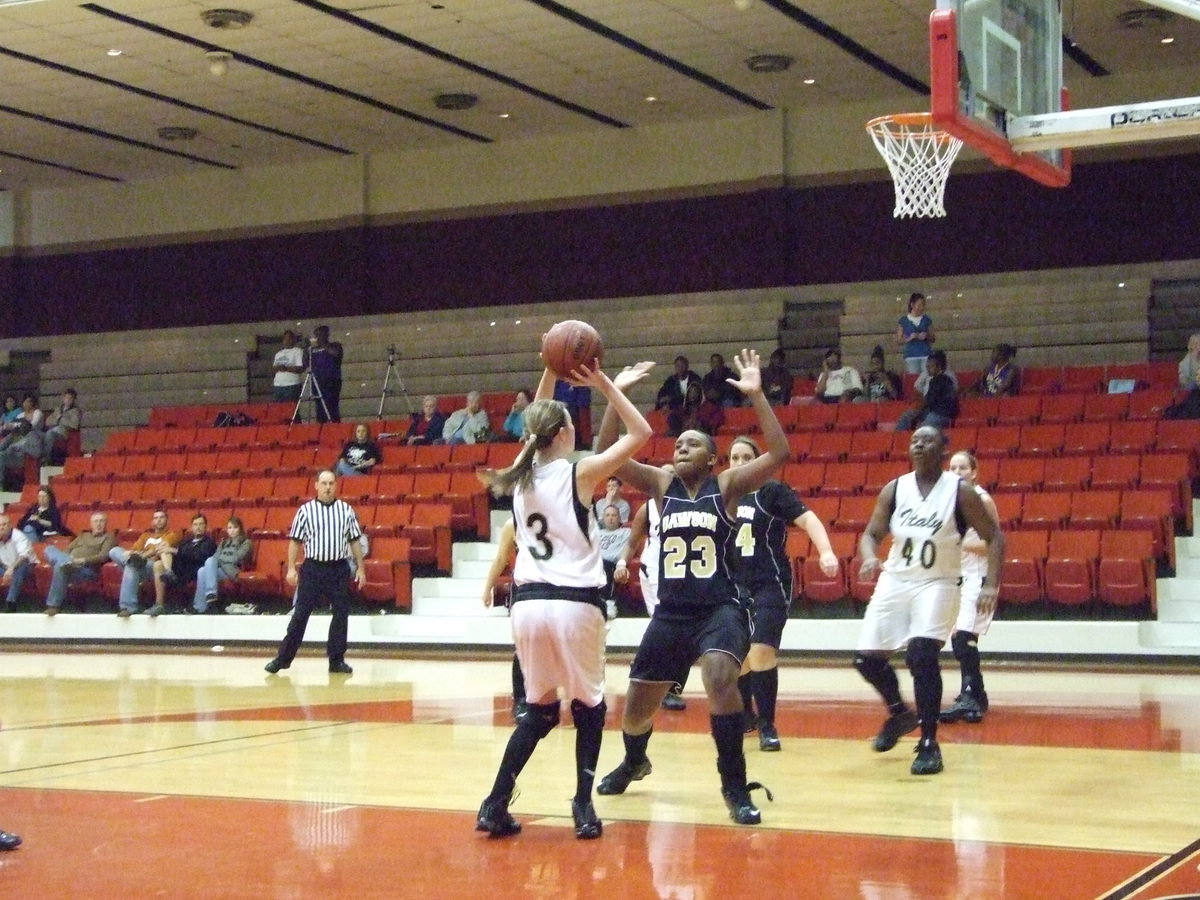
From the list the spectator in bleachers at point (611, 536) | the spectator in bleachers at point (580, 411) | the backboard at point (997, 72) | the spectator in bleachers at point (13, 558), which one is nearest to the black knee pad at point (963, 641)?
the backboard at point (997, 72)

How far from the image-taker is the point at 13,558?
1775cm

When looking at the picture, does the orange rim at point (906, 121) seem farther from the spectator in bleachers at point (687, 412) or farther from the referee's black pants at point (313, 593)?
the spectator in bleachers at point (687, 412)

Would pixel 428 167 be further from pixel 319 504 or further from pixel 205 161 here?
pixel 319 504

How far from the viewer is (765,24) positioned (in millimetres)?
17062

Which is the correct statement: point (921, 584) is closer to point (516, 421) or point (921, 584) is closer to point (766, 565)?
point (766, 565)

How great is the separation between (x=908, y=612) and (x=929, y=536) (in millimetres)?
362

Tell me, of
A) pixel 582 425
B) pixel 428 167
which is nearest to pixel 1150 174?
pixel 582 425

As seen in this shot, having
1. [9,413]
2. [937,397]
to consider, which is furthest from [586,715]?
[9,413]

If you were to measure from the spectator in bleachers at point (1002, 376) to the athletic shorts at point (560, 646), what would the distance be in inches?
489

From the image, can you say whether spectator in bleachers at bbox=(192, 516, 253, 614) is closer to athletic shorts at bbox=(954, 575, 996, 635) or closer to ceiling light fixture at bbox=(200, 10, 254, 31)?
ceiling light fixture at bbox=(200, 10, 254, 31)

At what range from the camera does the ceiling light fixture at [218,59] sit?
58.5 ft

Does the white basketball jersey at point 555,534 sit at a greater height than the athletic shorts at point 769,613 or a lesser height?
greater

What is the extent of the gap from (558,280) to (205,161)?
224 inches

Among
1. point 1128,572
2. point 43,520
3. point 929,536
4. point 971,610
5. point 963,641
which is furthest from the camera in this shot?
point 43,520
